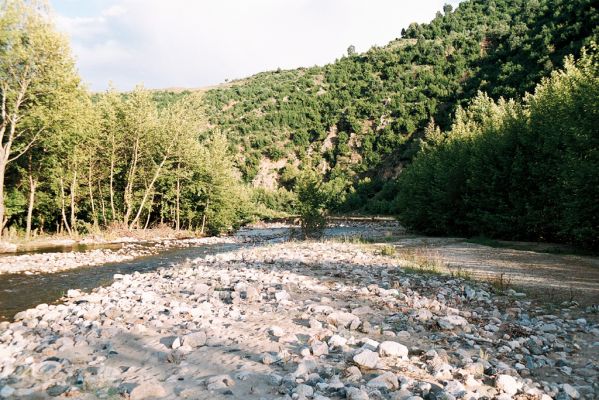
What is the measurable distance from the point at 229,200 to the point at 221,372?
3563 cm

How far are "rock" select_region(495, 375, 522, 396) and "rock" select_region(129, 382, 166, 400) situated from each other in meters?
4.14

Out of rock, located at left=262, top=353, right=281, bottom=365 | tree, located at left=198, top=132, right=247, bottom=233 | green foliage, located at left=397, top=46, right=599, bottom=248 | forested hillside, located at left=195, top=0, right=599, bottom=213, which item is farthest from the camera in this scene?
forested hillside, located at left=195, top=0, right=599, bottom=213

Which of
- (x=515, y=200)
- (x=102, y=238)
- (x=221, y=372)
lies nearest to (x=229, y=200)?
(x=102, y=238)

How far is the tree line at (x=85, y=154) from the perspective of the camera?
25.9 meters

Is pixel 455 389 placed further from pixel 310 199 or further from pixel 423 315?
pixel 310 199

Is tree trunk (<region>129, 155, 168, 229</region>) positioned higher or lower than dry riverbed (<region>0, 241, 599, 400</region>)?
higher

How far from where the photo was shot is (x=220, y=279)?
Result: 38.5 feet

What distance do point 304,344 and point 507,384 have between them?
2.86 metres

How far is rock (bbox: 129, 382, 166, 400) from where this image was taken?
476 centimetres

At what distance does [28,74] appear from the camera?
86.2ft

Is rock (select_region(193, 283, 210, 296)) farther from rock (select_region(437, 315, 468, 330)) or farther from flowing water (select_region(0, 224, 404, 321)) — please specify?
rock (select_region(437, 315, 468, 330))

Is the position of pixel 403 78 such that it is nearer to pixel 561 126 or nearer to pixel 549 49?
pixel 549 49

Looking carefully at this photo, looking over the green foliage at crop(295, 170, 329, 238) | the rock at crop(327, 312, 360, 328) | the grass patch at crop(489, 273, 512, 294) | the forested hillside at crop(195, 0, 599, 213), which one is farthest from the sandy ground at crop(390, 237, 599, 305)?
the forested hillside at crop(195, 0, 599, 213)

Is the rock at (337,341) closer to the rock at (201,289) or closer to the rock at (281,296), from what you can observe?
the rock at (281,296)
